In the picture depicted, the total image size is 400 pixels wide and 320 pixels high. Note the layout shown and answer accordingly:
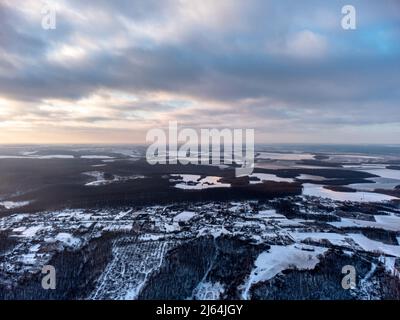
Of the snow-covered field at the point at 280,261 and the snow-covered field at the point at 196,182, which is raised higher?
the snow-covered field at the point at 196,182

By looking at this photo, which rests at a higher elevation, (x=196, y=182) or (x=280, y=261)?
(x=196, y=182)

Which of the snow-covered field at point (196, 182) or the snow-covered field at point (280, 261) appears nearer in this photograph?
the snow-covered field at point (280, 261)

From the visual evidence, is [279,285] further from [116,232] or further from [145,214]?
[145,214]

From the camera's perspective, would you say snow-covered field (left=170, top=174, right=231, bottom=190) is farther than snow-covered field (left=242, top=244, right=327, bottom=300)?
Yes

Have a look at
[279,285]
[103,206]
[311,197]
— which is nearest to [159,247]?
[279,285]

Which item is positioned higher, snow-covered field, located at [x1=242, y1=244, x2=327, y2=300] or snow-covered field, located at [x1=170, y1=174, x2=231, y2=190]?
snow-covered field, located at [x1=170, y1=174, x2=231, y2=190]

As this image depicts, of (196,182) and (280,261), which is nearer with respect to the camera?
(280,261)

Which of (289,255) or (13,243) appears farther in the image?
(13,243)
